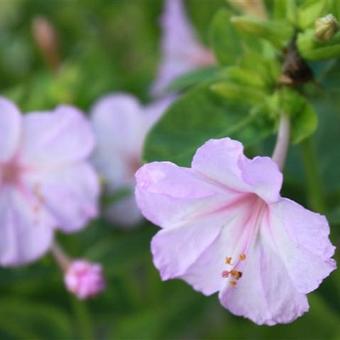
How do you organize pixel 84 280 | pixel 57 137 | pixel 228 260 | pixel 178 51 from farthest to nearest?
pixel 178 51 < pixel 57 137 < pixel 84 280 < pixel 228 260

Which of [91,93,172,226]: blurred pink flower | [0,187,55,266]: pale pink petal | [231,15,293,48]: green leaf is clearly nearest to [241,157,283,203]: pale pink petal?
[231,15,293,48]: green leaf

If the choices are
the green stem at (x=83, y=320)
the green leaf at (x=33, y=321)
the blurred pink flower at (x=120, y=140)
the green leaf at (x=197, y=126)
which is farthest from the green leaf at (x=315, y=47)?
the green leaf at (x=33, y=321)

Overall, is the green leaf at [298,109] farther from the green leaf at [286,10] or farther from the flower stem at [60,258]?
the flower stem at [60,258]

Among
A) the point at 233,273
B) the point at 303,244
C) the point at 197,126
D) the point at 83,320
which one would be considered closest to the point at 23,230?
the point at 83,320

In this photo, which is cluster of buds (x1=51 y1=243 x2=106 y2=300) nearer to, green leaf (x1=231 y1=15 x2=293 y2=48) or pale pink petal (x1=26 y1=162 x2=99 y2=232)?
pale pink petal (x1=26 y1=162 x2=99 y2=232)

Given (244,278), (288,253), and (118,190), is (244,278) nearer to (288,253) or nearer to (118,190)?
(288,253)

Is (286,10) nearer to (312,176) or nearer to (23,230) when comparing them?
(312,176)

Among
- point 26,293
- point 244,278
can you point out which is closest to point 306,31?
point 244,278
